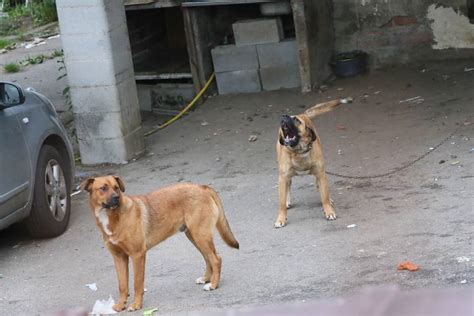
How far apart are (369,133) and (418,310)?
902cm

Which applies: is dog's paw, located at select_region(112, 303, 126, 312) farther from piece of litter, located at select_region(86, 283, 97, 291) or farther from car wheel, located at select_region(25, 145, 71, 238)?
car wheel, located at select_region(25, 145, 71, 238)

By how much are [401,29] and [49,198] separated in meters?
6.75

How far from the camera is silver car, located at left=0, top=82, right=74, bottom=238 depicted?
6.89 m

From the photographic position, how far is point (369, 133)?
10156 mm

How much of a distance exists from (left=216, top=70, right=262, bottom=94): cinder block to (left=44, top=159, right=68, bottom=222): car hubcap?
5184mm

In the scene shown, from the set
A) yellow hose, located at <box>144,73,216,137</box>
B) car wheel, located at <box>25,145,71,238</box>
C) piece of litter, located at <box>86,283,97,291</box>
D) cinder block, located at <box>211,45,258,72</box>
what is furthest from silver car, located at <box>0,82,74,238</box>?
cinder block, located at <box>211,45,258,72</box>

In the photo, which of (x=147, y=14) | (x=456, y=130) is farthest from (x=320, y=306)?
(x=147, y=14)

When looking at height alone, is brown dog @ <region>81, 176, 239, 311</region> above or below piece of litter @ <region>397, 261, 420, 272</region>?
above

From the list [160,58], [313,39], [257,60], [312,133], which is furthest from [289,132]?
[160,58]

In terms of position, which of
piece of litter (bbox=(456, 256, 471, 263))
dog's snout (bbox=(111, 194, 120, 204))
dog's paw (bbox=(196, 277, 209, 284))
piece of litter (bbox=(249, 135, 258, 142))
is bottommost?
piece of litter (bbox=(249, 135, 258, 142))

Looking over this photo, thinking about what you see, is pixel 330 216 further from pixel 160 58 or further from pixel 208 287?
pixel 160 58

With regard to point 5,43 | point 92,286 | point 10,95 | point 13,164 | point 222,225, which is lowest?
point 92,286

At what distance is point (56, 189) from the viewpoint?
25.4 ft

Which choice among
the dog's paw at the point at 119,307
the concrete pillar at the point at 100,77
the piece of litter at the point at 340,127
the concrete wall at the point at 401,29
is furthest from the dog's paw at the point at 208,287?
the concrete wall at the point at 401,29
